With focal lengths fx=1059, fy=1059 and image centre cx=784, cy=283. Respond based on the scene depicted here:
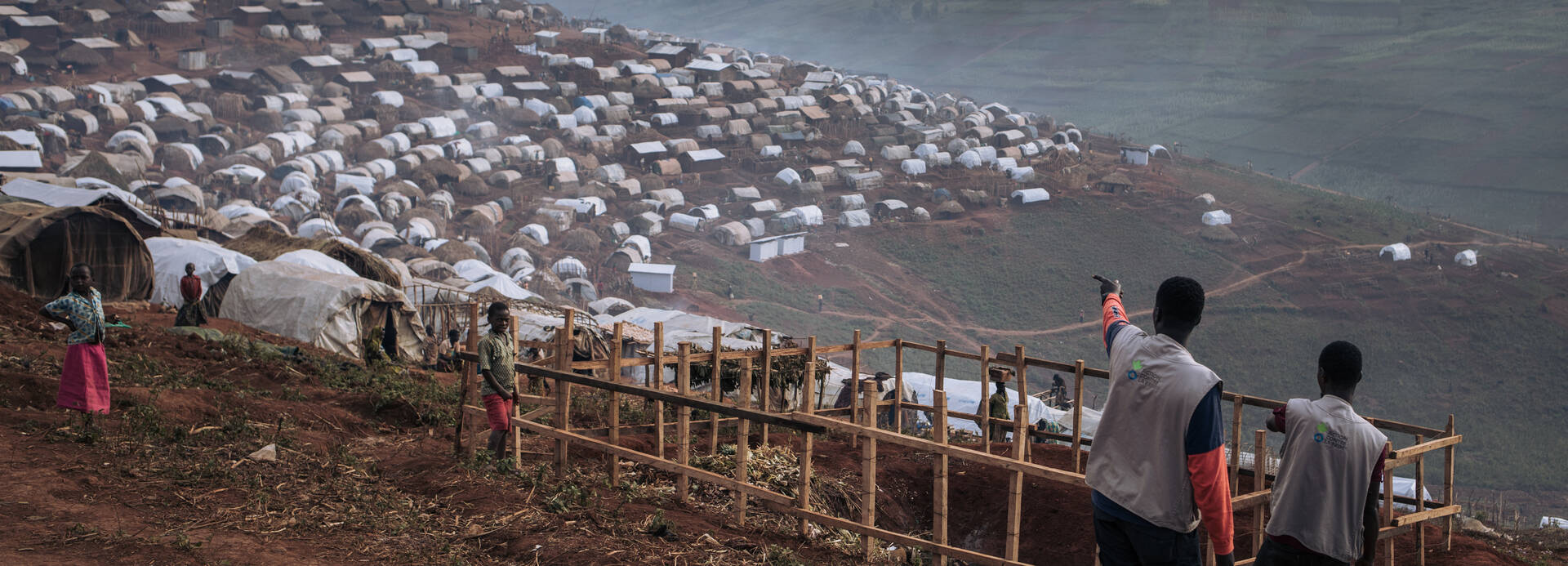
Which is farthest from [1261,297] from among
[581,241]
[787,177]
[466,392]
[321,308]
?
[466,392]

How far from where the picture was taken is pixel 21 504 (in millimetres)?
4738

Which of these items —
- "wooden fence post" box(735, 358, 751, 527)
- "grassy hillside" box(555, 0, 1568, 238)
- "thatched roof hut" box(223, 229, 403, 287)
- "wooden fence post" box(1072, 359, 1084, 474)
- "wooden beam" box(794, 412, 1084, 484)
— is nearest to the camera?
"wooden beam" box(794, 412, 1084, 484)

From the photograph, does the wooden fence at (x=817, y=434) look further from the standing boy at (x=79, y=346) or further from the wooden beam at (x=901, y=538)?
the standing boy at (x=79, y=346)

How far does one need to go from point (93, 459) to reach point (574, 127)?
150 feet

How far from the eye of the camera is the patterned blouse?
6203 millimetres

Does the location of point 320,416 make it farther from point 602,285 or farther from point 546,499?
point 602,285

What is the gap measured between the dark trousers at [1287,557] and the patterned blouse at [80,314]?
247 inches

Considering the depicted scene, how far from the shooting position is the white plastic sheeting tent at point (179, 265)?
15.5 m

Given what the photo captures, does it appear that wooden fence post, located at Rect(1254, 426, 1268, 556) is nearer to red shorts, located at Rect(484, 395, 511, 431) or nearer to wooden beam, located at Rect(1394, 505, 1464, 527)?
wooden beam, located at Rect(1394, 505, 1464, 527)

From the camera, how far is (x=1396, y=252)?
40.8m

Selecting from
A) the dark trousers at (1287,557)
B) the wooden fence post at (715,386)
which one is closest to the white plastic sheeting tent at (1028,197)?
the wooden fence post at (715,386)

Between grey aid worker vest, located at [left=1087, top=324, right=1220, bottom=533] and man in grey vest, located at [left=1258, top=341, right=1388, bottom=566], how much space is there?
Result: 719 mm

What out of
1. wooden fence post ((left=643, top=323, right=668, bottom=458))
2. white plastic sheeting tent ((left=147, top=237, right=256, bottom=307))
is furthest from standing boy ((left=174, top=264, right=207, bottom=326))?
wooden fence post ((left=643, top=323, right=668, bottom=458))

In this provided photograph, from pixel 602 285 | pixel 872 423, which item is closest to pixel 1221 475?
pixel 872 423
